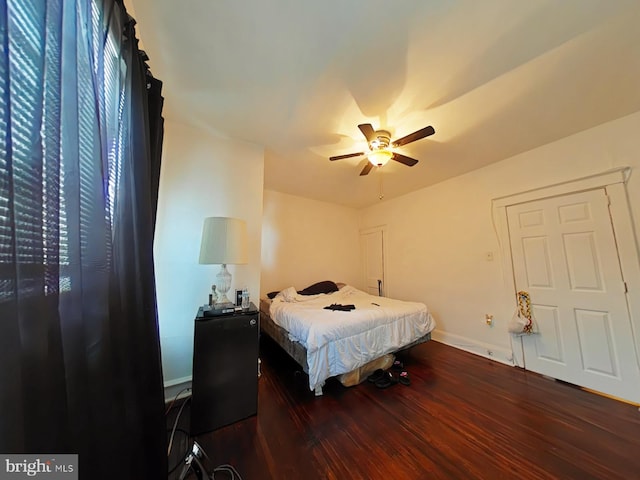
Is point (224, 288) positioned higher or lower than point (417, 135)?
lower

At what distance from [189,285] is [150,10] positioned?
1926 mm

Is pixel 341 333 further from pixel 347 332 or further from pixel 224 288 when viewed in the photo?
pixel 224 288

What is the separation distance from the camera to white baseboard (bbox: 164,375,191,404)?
1.92 meters

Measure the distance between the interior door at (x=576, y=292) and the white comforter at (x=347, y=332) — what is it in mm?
1170

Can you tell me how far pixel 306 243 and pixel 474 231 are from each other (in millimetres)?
2763

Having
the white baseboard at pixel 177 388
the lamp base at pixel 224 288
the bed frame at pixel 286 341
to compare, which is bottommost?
the white baseboard at pixel 177 388

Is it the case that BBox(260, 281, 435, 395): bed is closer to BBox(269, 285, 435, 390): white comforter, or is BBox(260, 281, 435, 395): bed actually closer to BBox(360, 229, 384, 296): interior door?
BBox(269, 285, 435, 390): white comforter

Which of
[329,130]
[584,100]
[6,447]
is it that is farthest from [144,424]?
[584,100]

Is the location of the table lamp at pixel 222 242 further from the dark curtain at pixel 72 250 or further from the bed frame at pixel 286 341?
the bed frame at pixel 286 341

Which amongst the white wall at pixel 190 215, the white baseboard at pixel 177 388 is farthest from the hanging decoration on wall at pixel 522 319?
the white baseboard at pixel 177 388

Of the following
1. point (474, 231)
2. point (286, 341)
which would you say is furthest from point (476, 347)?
point (286, 341)

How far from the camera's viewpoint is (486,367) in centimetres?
256

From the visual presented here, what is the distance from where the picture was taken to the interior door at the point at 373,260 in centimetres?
445

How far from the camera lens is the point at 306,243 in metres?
4.35
